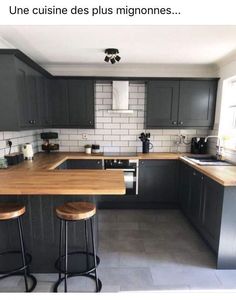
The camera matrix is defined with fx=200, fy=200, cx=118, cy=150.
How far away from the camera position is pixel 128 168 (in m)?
3.25

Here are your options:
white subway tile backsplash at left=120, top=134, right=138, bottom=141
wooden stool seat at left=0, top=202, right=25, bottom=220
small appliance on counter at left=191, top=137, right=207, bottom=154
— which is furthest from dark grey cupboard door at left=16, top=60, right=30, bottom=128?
small appliance on counter at left=191, top=137, right=207, bottom=154

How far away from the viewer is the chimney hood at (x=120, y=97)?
334cm

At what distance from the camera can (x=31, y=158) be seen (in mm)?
2930

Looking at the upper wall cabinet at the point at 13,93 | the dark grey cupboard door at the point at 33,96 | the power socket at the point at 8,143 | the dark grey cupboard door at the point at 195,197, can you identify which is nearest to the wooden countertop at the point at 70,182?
the dark grey cupboard door at the point at 195,197

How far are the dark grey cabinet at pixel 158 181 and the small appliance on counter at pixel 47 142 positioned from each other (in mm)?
1544

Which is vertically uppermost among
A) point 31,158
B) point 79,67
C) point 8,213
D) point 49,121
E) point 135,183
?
point 79,67

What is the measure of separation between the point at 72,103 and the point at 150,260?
2587mm

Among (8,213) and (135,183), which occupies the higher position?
(8,213)

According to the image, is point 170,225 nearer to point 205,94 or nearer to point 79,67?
point 205,94

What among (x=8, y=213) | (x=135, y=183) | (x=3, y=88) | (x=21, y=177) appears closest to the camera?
(x=8, y=213)

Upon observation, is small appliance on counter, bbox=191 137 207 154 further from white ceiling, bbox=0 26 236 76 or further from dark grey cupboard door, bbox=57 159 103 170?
dark grey cupboard door, bbox=57 159 103 170

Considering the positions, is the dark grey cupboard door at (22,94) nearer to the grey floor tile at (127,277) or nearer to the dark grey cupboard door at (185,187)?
the grey floor tile at (127,277)

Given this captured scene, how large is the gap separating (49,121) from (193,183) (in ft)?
7.92
